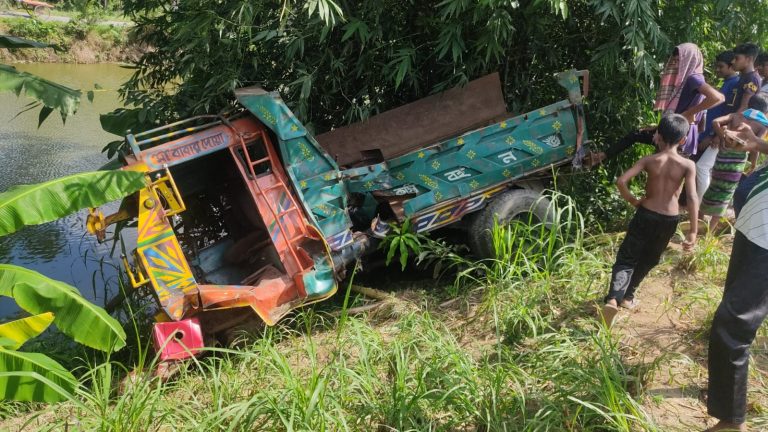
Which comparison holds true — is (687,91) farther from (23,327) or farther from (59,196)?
(23,327)

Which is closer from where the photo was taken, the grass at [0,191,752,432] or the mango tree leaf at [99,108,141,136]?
the grass at [0,191,752,432]

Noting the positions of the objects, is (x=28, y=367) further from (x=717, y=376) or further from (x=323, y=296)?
(x=717, y=376)

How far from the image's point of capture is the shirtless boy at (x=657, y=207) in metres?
3.57

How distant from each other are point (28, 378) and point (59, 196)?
105 cm

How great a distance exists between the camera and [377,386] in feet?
11.4

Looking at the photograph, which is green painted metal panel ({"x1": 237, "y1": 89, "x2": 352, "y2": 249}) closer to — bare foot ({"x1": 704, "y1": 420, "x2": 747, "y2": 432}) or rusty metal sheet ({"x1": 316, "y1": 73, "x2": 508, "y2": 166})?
rusty metal sheet ({"x1": 316, "y1": 73, "x2": 508, "y2": 166})


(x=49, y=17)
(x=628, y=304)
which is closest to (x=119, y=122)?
(x=628, y=304)

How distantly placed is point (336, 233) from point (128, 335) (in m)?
2.08

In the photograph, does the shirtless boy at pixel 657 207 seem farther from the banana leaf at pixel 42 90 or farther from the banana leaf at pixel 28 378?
the banana leaf at pixel 42 90

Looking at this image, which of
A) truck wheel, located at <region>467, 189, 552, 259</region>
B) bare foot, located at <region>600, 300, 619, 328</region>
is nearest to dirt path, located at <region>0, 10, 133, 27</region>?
truck wheel, located at <region>467, 189, 552, 259</region>

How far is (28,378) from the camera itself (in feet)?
10.0

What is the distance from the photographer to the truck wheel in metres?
5.10

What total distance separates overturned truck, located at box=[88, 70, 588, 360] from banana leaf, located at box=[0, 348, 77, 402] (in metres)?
0.77

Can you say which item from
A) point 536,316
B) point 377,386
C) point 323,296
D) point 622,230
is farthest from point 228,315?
point 622,230
